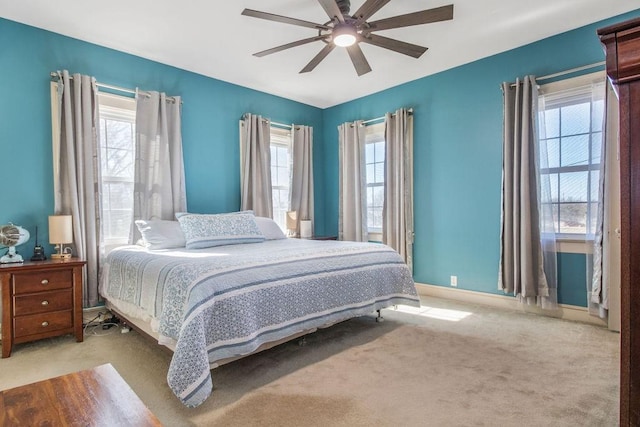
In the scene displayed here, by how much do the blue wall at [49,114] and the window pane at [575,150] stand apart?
354cm

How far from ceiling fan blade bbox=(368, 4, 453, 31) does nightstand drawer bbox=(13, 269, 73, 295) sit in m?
3.03

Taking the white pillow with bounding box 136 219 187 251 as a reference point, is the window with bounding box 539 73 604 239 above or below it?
above

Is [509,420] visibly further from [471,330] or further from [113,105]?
[113,105]

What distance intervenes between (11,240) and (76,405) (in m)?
2.48

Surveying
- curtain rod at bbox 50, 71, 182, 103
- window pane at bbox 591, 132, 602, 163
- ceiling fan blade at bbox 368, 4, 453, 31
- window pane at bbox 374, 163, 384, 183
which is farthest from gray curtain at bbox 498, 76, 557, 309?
curtain rod at bbox 50, 71, 182, 103

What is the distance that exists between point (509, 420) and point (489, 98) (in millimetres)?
3206

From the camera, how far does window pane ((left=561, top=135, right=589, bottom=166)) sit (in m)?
3.26

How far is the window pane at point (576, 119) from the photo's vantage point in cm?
326

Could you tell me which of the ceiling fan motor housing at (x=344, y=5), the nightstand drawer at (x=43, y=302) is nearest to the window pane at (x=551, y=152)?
the ceiling fan motor housing at (x=344, y=5)

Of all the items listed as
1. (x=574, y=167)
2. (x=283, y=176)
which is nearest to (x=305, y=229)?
(x=283, y=176)

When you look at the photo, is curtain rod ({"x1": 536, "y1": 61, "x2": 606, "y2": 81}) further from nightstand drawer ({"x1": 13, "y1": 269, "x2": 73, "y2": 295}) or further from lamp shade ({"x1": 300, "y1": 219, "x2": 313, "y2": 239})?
nightstand drawer ({"x1": 13, "y1": 269, "x2": 73, "y2": 295})

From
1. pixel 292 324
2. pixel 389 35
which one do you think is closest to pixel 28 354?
pixel 292 324

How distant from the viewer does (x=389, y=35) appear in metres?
3.37

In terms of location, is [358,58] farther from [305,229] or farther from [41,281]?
[41,281]
